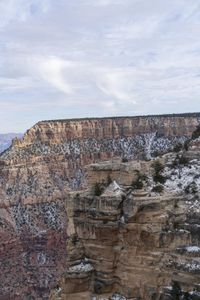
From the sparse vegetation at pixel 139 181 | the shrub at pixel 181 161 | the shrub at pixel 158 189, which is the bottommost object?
the shrub at pixel 158 189

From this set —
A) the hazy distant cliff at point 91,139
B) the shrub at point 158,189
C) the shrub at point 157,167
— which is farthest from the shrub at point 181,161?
the hazy distant cliff at point 91,139

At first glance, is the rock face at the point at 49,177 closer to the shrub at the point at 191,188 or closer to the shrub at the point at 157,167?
the shrub at the point at 157,167

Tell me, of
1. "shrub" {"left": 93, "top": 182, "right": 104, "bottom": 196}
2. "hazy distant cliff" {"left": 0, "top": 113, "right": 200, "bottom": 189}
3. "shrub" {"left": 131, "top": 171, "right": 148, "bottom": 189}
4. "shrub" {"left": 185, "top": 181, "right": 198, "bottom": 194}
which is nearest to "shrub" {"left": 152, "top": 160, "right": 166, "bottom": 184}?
"shrub" {"left": 131, "top": 171, "right": 148, "bottom": 189}

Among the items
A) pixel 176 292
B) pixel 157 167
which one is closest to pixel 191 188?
pixel 157 167

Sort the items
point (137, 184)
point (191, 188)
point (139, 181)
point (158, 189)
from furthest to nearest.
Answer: point (139, 181), point (137, 184), point (158, 189), point (191, 188)

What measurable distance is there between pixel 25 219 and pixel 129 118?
33921mm

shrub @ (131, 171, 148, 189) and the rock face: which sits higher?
shrub @ (131, 171, 148, 189)

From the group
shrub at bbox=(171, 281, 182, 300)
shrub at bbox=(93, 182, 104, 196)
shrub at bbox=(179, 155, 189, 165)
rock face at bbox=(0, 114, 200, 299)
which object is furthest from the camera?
rock face at bbox=(0, 114, 200, 299)

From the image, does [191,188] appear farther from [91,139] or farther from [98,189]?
[91,139]

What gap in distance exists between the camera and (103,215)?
1077 inches

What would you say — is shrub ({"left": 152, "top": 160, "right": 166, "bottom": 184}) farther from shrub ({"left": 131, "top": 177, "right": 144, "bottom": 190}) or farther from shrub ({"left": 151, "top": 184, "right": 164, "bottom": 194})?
shrub ({"left": 151, "top": 184, "right": 164, "bottom": 194})

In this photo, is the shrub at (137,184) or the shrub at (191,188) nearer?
the shrub at (191,188)

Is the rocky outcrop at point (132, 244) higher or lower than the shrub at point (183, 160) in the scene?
lower

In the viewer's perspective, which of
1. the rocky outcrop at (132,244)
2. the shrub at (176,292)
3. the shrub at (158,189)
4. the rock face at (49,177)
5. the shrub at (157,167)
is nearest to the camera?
the shrub at (176,292)
